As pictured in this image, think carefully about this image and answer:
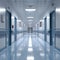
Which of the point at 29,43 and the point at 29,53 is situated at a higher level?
the point at 29,53

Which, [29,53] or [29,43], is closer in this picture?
[29,53]

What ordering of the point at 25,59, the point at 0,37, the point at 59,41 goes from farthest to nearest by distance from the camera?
the point at 59,41
the point at 0,37
the point at 25,59

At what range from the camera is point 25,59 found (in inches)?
229

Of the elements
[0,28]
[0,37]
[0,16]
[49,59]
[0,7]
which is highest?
[0,7]

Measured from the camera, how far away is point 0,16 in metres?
8.02

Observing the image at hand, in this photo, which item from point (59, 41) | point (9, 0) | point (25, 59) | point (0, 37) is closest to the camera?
point (25, 59)

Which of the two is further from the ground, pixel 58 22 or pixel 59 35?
pixel 58 22

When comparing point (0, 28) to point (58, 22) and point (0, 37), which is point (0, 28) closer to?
point (0, 37)

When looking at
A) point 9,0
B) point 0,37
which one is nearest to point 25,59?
point 0,37

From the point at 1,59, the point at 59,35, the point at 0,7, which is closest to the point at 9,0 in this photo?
the point at 0,7

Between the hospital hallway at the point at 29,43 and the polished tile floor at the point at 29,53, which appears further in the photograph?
the hospital hallway at the point at 29,43

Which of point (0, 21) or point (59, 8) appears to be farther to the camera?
point (59, 8)

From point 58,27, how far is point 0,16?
12.0ft

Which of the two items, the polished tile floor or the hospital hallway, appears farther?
the hospital hallway
